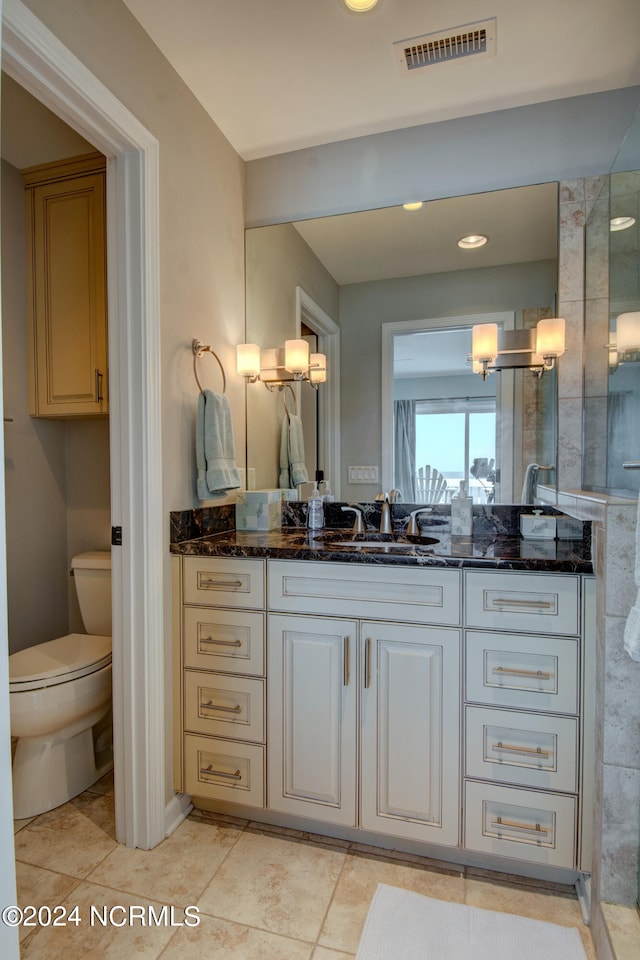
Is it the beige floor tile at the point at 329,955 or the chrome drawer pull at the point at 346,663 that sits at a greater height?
the chrome drawer pull at the point at 346,663

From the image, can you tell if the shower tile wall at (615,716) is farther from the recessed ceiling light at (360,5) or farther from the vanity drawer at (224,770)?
the recessed ceiling light at (360,5)

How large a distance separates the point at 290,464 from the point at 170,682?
1.02 m

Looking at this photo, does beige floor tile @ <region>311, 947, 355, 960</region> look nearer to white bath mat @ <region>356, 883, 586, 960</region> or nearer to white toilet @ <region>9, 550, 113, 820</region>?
white bath mat @ <region>356, 883, 586, 960</region>

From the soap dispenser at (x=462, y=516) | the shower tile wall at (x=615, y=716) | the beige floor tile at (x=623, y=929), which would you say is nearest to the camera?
the beige floor tile at (x=623, y=929)

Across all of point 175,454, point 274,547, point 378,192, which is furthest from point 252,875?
point 378,192

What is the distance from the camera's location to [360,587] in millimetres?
1571

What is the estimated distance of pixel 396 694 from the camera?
154 centimetres

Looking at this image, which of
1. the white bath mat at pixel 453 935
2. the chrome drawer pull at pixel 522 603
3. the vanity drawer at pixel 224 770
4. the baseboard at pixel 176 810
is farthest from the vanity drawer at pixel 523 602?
the baseboard at pixel 176 810

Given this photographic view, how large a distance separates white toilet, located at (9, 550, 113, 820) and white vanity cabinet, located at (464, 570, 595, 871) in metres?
1.28

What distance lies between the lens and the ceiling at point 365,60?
1.56 metres

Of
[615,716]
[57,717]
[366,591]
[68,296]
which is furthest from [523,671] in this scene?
[68,296]

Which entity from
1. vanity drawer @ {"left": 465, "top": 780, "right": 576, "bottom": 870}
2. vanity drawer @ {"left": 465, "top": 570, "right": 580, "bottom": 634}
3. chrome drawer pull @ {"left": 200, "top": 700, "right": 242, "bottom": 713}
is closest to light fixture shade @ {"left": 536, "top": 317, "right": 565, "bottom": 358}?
vanity drawer @ {"left": 465, "top": 570, "right": 580, "bottom": 634}

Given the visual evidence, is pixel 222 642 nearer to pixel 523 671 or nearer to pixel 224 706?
pixel 224 706

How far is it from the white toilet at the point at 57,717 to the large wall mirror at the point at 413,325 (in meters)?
1.00
